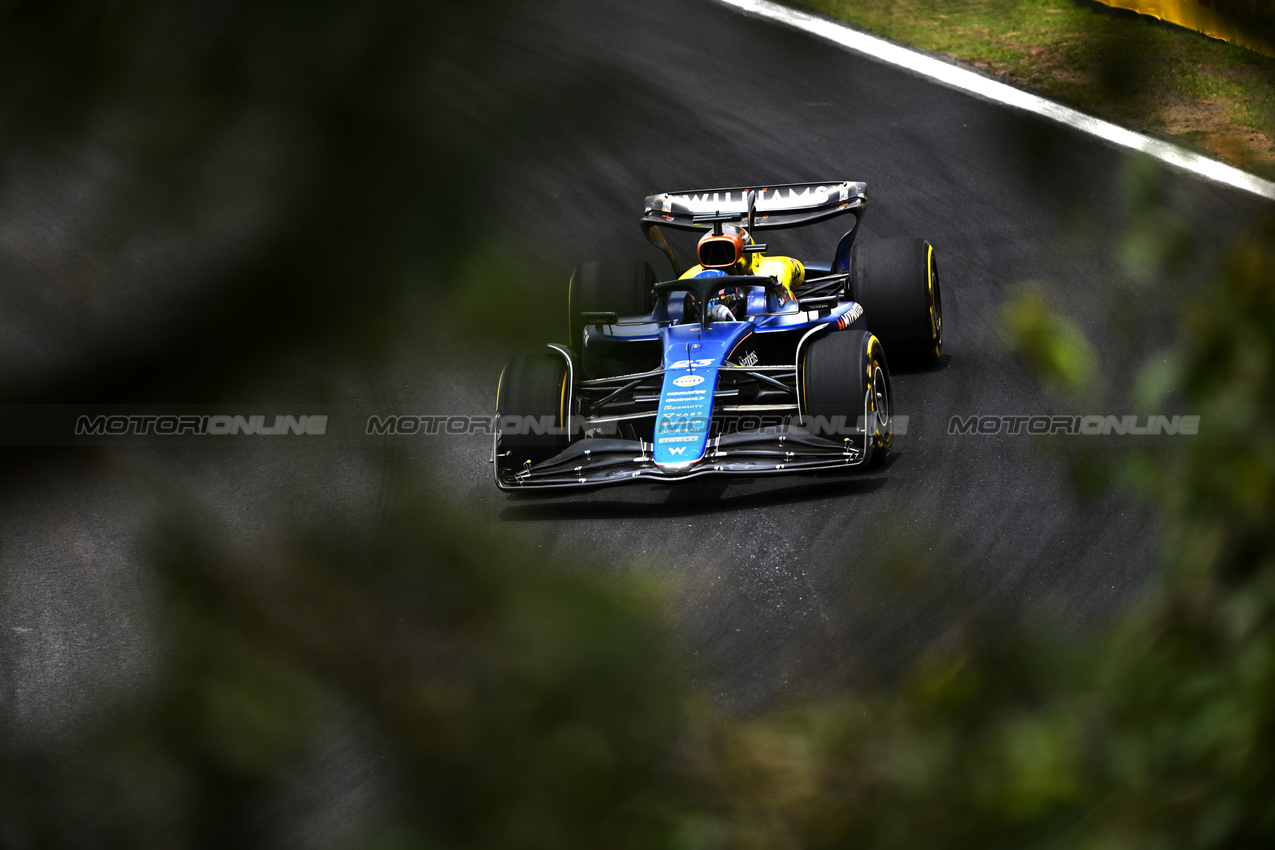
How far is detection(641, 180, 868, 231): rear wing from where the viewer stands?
965cm

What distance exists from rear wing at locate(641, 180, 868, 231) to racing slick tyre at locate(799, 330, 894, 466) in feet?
6.25

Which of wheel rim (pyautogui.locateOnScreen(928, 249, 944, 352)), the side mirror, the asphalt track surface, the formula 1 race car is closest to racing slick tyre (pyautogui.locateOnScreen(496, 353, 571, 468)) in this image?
the formula 1 race car

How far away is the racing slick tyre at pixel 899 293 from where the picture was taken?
9.32m

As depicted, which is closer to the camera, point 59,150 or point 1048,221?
point 59,150

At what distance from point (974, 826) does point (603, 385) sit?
779 cm

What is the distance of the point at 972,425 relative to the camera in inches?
343

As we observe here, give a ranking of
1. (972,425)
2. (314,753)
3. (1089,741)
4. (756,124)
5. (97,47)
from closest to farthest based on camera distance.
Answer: (97,47)
(1089,741)
(314,753)
(756,124)
(972,425)

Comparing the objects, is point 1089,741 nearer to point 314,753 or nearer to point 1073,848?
point 1073,848

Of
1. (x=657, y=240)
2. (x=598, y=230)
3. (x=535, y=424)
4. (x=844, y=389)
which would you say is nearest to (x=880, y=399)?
(x=844, y=389)

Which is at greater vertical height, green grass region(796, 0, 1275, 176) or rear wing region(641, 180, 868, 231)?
rear wing region(641, 180, 868, 231)

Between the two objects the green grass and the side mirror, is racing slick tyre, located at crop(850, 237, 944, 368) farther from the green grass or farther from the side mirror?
the green grass

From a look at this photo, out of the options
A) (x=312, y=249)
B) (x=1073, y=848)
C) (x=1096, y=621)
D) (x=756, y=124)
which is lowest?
(x=1073, y=848)

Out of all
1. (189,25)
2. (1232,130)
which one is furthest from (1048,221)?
(189,25)

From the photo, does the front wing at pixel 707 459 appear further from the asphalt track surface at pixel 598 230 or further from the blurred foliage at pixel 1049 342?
the blurred foliage at pixel 1049 342
